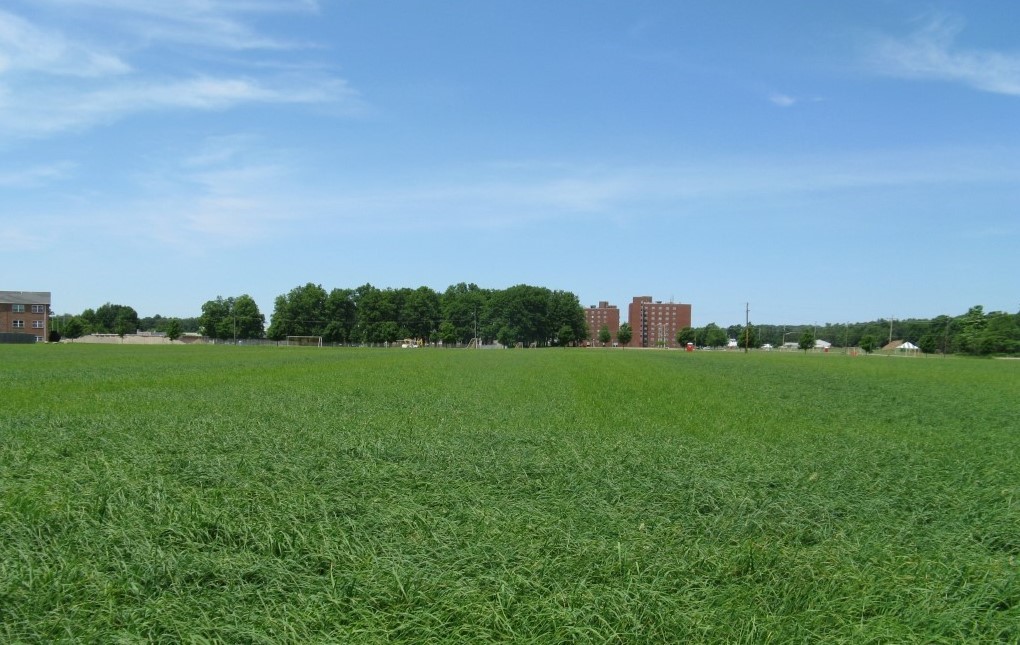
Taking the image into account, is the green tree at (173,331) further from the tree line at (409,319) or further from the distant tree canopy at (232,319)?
the distant tree canopy at (232,319)

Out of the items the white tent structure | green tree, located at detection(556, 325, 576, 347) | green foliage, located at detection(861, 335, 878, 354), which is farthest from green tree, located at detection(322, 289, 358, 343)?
the white tent structure

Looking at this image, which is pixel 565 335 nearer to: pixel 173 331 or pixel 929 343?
pixel 929 343

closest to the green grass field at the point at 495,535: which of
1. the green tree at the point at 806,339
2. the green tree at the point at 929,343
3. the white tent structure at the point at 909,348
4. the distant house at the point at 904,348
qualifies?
the white tent structure at the point at 909,348

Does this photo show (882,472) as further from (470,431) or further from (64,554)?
(64,554)

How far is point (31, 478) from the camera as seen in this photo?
8.47 metres

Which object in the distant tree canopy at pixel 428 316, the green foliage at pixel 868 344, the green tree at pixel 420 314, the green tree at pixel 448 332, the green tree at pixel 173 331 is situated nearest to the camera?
the green foliage at pixel 868 344

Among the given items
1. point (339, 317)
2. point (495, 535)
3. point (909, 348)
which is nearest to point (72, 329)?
point (339, 317)

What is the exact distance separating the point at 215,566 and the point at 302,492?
2.28 metres

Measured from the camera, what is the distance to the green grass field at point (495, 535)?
4762 mm

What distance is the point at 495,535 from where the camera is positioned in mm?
6348


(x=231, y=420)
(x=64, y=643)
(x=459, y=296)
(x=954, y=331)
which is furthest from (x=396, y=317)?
(x=64, y=643)

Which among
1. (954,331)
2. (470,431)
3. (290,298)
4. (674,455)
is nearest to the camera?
(674,455)

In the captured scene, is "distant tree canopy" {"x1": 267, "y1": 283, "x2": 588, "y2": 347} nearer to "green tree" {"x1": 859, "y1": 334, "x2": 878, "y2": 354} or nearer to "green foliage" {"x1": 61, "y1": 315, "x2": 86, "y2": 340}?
"green foliage" {"x1": 61, "y1": 315, "x2": 86, "y2": 340}

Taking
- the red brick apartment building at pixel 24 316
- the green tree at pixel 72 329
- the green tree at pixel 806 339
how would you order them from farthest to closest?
the green tree at pixel 806 339 < the green tree at pixel 72 329 < the red brick apartment building at pixel 24 316
